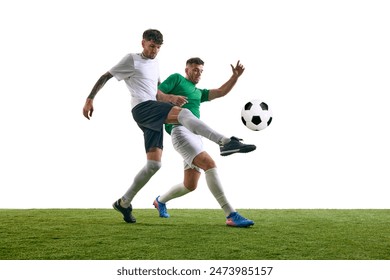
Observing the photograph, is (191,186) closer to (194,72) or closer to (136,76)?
(194,72)

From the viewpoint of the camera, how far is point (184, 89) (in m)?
6.36

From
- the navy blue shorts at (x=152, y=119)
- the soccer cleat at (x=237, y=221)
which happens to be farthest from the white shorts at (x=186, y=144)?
the soccer cleat at (x=237, y=221)

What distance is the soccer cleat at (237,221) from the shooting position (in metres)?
5.91

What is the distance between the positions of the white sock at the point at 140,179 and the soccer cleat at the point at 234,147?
1221mm

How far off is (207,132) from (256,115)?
97cm

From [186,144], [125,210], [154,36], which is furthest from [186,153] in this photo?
[154,36]

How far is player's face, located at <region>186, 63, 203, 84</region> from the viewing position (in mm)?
6508

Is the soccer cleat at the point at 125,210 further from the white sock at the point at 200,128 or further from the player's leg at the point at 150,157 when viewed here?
the white sock at the point at 200,128

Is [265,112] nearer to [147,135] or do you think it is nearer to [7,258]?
[147,135]

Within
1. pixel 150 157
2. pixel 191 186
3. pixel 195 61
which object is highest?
pixel 195 61

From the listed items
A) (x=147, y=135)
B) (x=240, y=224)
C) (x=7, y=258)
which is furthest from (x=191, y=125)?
(x=7, y=258)

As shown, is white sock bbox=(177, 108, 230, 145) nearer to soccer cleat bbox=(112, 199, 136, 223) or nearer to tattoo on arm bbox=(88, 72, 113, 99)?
tattoo on arm bbox=(88, 72, 113, 99)

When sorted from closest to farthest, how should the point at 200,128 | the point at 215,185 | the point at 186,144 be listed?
the point at 200,128, the point at 215,185, the point at 186,144

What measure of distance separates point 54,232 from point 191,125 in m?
1.85
